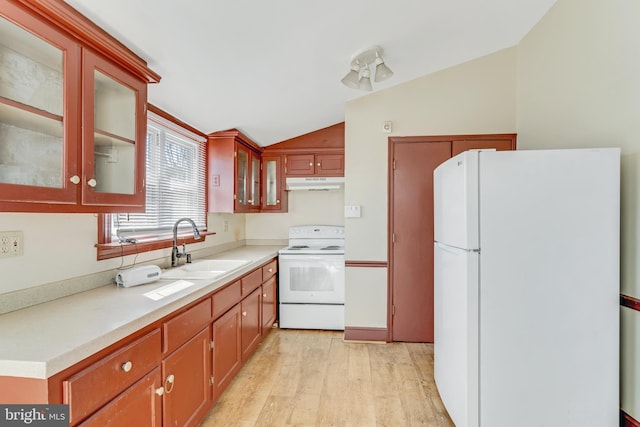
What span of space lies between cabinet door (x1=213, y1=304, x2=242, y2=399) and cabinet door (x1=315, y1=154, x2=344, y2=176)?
1999 mm

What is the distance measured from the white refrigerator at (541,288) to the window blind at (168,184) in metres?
2.12

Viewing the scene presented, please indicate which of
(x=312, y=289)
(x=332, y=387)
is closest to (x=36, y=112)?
(x=332, y=387)

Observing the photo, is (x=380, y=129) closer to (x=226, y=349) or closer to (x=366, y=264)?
(x=366, y=264)

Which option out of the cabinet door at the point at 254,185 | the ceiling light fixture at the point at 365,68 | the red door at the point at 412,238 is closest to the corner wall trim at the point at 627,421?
the red door at the point at 412,238

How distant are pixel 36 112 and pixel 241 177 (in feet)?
7.27

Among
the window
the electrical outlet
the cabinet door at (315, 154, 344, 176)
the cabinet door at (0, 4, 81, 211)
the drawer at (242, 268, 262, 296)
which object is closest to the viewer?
the cabinet door at (0, 4, 81, 211)

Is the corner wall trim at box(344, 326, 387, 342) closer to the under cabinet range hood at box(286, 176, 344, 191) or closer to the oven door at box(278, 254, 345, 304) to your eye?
the oven door at box(278, 254, 345, 304)

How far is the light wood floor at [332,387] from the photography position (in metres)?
1.99

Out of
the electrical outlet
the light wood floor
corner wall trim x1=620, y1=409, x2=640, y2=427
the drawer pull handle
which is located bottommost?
the light wood floor

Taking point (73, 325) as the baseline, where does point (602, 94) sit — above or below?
above

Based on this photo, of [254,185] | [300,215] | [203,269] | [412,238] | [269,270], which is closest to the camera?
[203,269]

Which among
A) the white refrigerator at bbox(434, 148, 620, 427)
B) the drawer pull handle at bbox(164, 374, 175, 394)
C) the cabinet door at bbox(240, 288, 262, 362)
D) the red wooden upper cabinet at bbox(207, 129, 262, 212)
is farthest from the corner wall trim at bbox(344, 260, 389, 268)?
the drawer pull handle at bbox(164, 374, 175, 394)

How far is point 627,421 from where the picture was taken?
1.57 metres

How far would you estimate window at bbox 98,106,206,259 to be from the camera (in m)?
1.97
